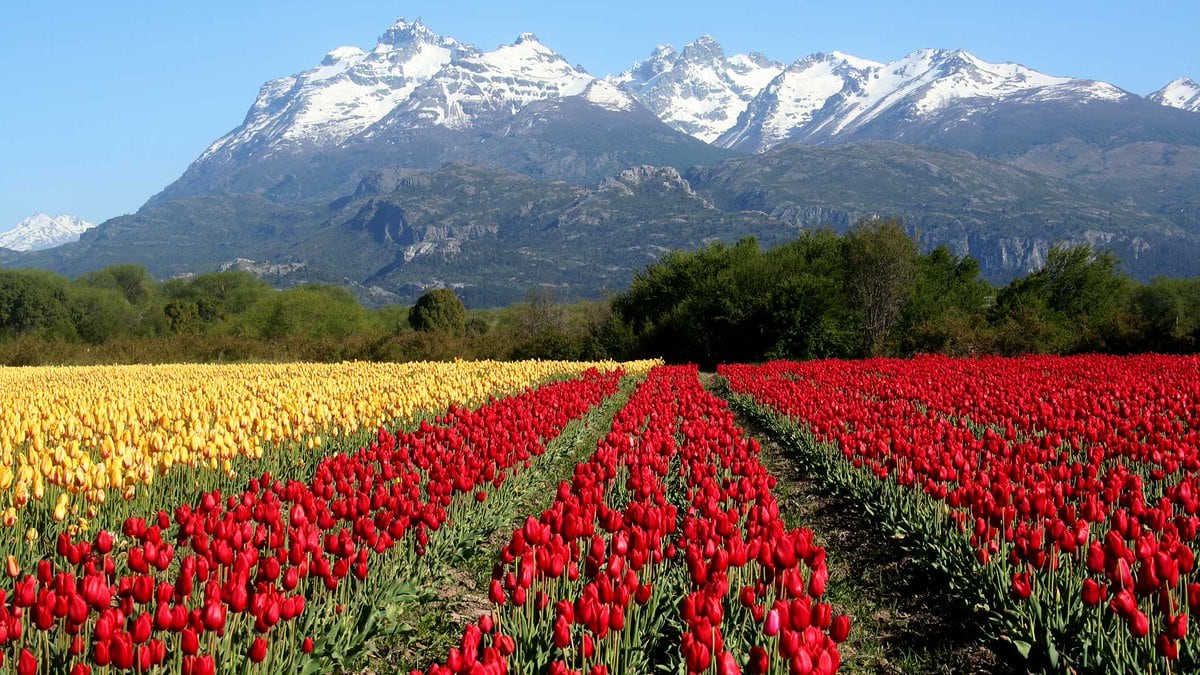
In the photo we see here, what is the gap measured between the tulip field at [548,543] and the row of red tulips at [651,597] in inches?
0.9

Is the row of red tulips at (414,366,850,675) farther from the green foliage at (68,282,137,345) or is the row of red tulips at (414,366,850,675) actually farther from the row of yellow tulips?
the green foliage at (68,282,137,345)

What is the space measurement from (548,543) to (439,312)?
9587 centimetres

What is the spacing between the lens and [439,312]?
100m

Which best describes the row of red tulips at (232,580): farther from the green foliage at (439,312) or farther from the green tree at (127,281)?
the green tree at (127,281)

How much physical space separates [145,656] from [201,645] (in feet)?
3.85

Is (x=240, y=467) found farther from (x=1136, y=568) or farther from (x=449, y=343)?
(x=449, y=343)

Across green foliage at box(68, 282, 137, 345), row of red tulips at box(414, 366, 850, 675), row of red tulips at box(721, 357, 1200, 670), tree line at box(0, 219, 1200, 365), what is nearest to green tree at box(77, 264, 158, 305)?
green foliage at box(68, 282, 137, 345)

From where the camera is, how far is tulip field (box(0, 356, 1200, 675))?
4.98m

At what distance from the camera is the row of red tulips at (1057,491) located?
559 cm

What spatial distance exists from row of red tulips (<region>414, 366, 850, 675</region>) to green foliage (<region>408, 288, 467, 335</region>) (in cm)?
8817

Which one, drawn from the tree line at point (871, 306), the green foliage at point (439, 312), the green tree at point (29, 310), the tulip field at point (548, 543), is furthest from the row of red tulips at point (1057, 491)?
the green tree at point (29, 310)

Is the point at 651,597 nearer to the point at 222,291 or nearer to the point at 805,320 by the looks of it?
the point at 805,320

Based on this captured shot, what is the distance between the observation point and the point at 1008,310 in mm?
58438

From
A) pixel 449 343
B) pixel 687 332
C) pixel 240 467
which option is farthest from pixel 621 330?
pixel 240 467
